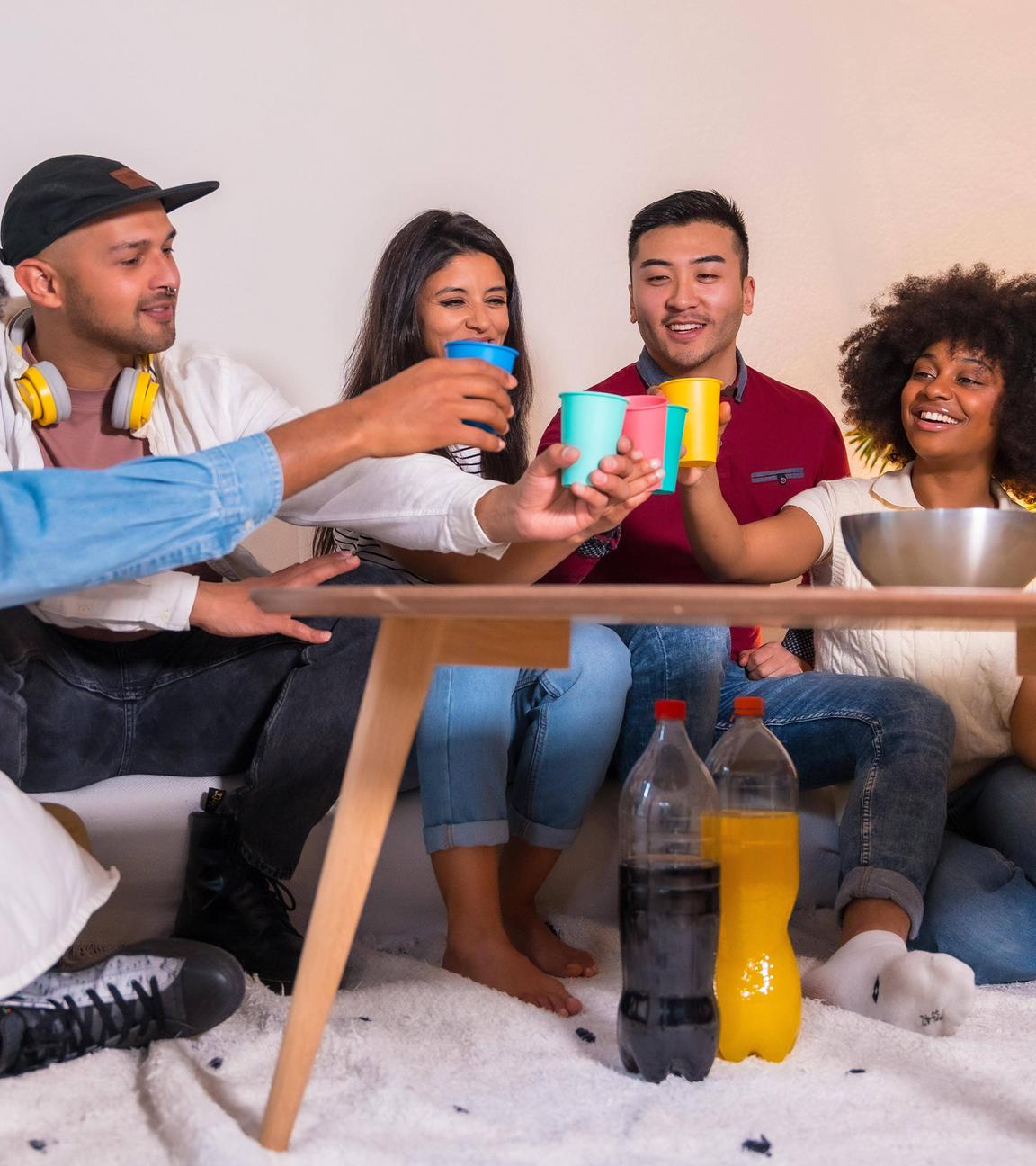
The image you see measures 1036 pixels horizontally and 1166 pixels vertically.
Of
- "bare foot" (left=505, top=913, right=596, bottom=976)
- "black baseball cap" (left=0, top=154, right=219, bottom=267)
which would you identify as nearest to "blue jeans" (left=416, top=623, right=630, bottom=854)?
"bare foot" (left=505, top=913, right=596, bottom=976)

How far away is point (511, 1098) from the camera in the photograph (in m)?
1.27

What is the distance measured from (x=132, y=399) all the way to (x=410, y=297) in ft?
1.77

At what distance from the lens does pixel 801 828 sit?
1.91 meters

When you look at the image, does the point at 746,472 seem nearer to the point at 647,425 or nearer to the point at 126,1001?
the point at 647,425

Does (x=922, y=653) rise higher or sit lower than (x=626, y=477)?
lower

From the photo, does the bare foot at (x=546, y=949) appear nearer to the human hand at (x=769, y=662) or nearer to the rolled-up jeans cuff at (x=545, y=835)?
the rolled-up jeans cuff at (x=545, y=835)

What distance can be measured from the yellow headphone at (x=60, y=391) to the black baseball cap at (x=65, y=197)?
118 millimetres

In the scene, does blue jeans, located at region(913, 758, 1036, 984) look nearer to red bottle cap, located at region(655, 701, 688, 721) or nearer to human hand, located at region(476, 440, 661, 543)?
red bottle cap, located at region(655, 701, 688, 721)

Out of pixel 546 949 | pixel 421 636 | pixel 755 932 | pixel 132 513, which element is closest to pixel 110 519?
pixel 132 513

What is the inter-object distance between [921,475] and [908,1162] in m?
1.22

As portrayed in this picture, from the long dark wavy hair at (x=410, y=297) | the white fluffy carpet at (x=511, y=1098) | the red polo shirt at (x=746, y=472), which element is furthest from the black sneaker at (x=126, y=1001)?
the red polo shirt at (x=746, y=472)

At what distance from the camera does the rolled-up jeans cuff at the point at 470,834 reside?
161 centimetres

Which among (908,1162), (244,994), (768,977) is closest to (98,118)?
(244,994)

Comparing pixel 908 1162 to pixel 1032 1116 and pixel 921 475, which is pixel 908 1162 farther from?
pixel 921 475
